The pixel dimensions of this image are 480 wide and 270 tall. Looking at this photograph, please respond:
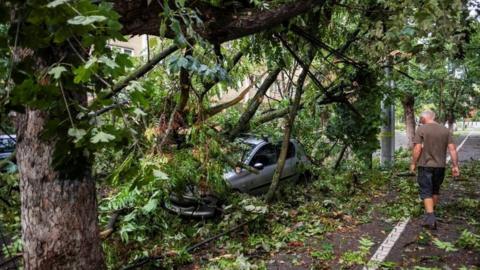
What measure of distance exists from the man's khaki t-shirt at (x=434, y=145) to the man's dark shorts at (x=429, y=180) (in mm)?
97

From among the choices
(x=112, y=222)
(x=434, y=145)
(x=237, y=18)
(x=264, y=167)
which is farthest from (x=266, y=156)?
(x=237, y=18)

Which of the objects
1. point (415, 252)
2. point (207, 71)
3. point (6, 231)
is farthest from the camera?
point (6, 231)

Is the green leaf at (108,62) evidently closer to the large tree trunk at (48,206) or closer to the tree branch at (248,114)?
the large tree trunk at (48,206)

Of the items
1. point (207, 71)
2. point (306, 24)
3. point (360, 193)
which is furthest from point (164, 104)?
point (360, 193)

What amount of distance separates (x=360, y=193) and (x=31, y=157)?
7.84 m

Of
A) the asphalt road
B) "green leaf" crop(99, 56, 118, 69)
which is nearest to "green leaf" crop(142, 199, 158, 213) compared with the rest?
"green leaf" crop(99, 56, 118, 69)

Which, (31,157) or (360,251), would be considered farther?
(360,251)

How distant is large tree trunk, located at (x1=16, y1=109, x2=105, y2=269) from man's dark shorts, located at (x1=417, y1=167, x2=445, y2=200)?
18.3ft

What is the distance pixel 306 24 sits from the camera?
6.80 metres

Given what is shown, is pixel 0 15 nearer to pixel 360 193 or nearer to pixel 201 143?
pixel 201 143

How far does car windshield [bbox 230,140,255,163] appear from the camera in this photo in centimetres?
814

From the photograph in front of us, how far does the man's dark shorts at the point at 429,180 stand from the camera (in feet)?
21.4

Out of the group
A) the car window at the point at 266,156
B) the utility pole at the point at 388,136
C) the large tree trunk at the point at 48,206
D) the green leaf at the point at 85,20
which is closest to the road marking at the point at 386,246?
the large tree trunk at the point at 48,206

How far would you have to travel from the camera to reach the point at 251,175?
31.1ft
